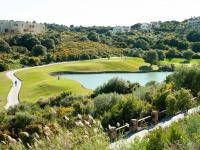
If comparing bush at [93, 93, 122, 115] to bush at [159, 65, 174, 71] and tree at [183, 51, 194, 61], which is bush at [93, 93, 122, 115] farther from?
tree at [183, 51, 194, 61]

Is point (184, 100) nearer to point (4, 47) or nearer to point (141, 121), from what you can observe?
point (141, 121)

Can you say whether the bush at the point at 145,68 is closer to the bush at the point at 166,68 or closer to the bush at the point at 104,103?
the bush at the point at 166,68

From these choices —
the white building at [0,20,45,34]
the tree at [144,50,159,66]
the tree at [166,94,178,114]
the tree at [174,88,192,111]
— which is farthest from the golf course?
the white building at [0,20,45,34]

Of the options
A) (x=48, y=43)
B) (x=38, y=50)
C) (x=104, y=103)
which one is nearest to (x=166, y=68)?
(x=38, y=50)

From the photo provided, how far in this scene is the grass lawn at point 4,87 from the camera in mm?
48219

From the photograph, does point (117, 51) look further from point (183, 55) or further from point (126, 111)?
point (126, 111)

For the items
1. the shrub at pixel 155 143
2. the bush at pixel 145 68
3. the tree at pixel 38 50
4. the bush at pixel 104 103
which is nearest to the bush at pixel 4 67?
the tree at pixel 38 50

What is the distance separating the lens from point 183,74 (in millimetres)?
31031

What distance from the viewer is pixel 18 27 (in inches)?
5118

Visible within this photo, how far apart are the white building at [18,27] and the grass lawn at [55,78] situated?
4435cm

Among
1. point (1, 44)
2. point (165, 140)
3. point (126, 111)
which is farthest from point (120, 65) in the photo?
point (165, 140)

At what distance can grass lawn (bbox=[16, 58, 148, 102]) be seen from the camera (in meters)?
54.7

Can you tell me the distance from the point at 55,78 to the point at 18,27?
65.0 m

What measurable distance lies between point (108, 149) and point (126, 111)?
11909mm
